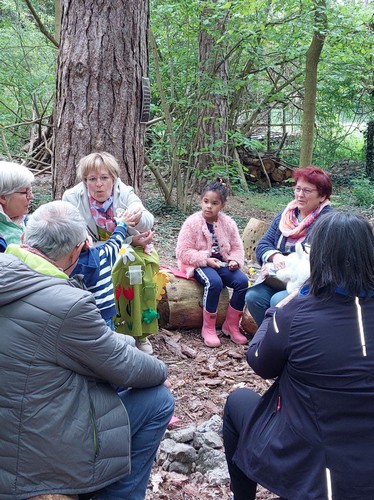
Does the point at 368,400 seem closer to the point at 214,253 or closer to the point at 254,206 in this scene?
the point at 214,253

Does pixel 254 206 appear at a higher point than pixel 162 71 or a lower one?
lower

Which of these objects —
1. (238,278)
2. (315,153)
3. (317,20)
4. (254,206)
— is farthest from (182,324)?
(315,153)

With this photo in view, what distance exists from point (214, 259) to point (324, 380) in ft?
9.31

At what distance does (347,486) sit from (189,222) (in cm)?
311

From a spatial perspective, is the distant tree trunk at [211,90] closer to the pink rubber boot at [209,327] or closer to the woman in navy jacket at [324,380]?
the pink rubber boot at [209,327]

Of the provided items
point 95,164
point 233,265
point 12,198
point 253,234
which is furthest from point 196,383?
point 253,234

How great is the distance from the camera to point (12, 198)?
294 centimetres

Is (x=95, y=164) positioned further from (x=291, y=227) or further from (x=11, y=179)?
(x=291, y=227)

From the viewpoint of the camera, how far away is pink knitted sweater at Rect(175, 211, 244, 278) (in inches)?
180

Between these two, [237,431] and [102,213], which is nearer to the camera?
[237,431]

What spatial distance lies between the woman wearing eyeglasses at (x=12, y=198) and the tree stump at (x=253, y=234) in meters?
3.96

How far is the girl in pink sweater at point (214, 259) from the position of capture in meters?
4.48

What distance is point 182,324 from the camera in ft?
15.3

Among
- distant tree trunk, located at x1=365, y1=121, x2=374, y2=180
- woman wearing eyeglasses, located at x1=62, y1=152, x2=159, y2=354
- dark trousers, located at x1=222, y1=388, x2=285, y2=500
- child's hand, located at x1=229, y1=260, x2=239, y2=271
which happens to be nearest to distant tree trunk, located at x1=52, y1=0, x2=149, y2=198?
woman wearing eyeglasses, located at x1=62, y1=152, x2=159, y2=354
